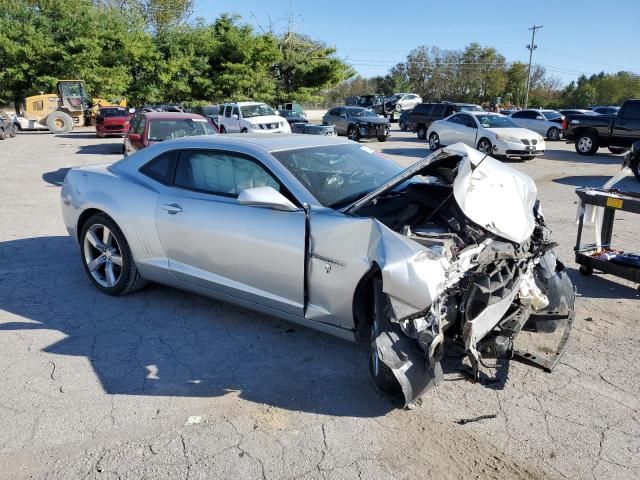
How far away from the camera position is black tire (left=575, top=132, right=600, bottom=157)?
1811cm

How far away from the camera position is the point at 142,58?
3806cm

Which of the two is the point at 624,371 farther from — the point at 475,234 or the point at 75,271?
the point at 75,271

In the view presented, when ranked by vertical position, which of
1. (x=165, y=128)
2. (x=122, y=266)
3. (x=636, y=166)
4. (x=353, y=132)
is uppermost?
(x=165, y=128)

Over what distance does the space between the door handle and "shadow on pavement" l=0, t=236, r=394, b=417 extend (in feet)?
2.99

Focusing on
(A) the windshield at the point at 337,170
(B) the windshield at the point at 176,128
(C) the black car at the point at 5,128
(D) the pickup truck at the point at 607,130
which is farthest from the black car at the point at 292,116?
(A) the windshield at the point at 337,170

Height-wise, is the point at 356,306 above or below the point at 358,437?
above

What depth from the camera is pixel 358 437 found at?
2.84 metres

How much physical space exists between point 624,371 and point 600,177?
11.8 m

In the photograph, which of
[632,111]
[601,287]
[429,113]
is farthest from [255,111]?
[601,287]

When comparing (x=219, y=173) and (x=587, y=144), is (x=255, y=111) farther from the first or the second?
(x=219, y=173)

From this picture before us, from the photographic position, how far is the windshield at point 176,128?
35.7 ft

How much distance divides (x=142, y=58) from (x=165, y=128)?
1214 inches

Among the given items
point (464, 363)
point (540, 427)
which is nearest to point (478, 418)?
point (540, 427)

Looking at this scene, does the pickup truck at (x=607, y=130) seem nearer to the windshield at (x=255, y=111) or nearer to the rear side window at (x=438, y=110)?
the rear side window at (x=438, y=110)
